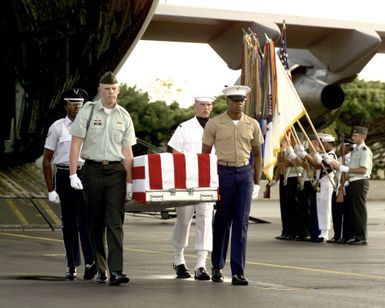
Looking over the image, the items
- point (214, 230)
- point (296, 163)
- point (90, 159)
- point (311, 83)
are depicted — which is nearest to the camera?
point (90, 159)

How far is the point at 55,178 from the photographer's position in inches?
425

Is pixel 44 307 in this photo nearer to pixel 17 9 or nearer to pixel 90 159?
pixel 90 159

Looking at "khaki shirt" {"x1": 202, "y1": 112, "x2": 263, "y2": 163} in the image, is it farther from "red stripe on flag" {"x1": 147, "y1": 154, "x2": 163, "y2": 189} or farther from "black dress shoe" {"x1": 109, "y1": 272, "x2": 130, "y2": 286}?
"black dress shoe" {"x1": 109, "y1": 272, "x2": 130, "y2": 286}

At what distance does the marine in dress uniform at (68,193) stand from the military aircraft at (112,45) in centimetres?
1133

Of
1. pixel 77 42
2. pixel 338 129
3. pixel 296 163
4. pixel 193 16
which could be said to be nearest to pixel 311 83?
pixel 193 16

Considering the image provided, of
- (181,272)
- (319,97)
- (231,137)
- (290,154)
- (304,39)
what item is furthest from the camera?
(304,39)

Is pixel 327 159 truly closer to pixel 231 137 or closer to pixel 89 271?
pixel 231 137

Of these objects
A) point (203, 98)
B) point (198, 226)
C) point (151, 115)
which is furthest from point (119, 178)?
point (151, 115)

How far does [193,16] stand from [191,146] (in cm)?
1533

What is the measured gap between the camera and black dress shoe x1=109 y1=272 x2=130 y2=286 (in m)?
9.71

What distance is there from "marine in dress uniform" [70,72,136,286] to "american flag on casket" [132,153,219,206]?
0.49 feet

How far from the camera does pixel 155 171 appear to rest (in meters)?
9.81

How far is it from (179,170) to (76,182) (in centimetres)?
87

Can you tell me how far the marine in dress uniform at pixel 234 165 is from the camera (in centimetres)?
1031
